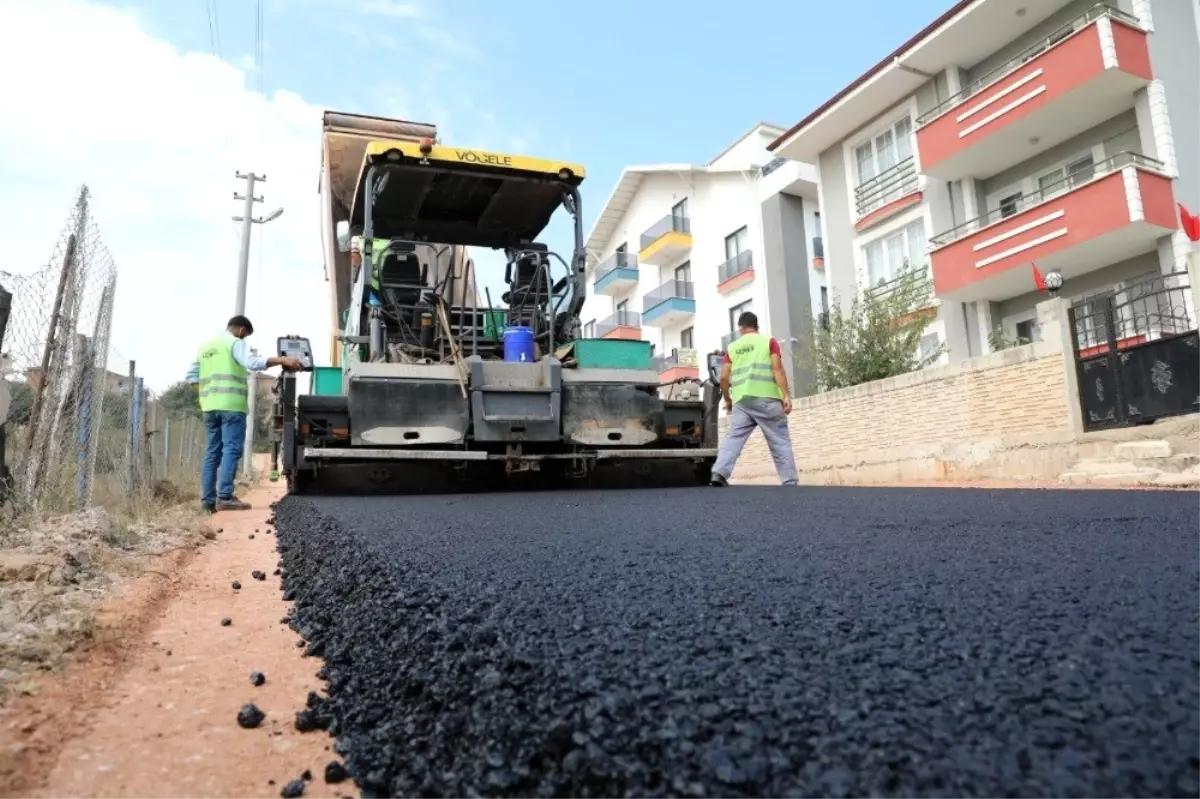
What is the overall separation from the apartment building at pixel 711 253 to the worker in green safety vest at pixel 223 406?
13.1 meters

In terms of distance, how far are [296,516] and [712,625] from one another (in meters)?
3.53

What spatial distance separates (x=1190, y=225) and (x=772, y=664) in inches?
502

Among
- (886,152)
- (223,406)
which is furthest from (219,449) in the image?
(886,152)

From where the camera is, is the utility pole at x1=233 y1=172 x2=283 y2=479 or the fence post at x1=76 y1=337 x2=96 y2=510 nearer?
the fence post at x1=76 y1=337 x2=96 y2=510

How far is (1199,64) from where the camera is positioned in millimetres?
11688

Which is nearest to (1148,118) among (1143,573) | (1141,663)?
(1143,573)

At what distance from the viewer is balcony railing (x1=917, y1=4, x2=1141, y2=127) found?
433 inches

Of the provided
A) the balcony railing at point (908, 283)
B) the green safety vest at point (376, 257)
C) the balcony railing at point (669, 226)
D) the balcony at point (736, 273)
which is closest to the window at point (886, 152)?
the balcony railing at point (908, 283)

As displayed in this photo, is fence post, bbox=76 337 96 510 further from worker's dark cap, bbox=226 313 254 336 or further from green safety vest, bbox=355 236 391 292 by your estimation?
green safety vest, bbox=355 236 391 292

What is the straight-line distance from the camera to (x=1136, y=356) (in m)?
6.87

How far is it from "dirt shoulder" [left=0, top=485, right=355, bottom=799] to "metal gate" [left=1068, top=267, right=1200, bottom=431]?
7.32m

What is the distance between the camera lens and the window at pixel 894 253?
14.8 m

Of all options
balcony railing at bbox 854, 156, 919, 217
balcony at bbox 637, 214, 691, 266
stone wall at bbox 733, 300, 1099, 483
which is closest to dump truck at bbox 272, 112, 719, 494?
stone wall at bbox 733, 300, 1099, 483

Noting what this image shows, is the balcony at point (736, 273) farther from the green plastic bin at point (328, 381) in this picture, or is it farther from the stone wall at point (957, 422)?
the green plastic bin at point (328, 381)
